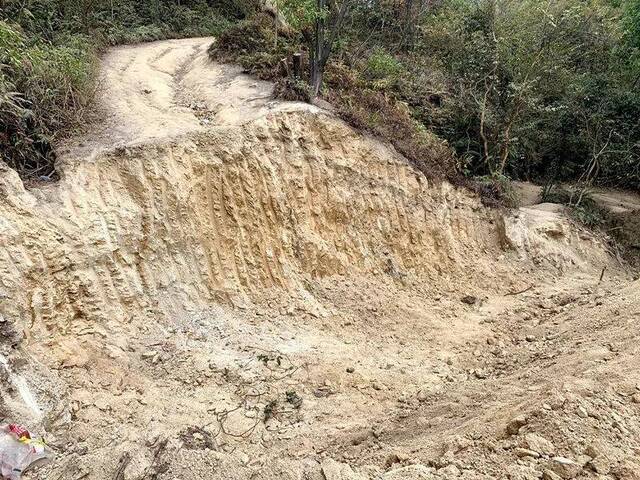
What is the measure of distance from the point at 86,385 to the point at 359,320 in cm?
445

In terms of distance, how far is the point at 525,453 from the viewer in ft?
12.3

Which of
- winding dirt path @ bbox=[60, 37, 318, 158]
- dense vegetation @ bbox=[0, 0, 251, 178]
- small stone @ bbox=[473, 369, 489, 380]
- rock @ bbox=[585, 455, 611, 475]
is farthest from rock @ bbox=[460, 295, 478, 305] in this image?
dense vegetation @ bbox=[0, 0, 251, 178]

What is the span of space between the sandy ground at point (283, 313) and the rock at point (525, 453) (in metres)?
0.02

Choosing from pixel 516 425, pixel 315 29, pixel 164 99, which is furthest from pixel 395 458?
pixel 315 29

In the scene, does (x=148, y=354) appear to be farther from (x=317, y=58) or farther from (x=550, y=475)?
(x=317, y=58)

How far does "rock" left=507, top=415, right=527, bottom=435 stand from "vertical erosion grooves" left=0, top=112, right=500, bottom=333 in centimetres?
466

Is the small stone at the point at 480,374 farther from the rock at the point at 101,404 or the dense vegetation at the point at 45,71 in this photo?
the dense vegetation at the point at 45,71

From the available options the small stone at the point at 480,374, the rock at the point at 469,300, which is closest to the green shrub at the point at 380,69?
the rock at the point at 469,300

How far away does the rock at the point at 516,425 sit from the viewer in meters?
4.09

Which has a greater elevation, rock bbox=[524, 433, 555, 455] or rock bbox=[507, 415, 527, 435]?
rock bbox=[524, 433, 555, 455]

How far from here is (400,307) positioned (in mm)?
8672

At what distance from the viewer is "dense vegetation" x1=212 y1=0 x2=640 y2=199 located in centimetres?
1140

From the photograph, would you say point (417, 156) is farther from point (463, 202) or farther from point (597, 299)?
point (597, 299)

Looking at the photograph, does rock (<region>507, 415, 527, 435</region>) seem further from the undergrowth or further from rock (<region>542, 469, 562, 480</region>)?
the undergrowth
